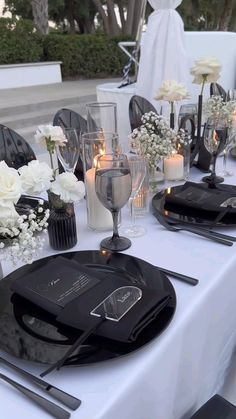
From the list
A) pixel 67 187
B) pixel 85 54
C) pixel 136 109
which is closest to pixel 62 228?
pixel 67 187

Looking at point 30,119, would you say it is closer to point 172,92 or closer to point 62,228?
point 172,92

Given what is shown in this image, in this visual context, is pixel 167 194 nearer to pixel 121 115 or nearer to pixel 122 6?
pixel 121 115

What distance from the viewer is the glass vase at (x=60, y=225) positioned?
39.8 inches

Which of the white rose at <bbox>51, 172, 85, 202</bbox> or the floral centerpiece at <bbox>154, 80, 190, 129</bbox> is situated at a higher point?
the floral centerpiece at <bbox>154, 80, 190, 129</bbox>

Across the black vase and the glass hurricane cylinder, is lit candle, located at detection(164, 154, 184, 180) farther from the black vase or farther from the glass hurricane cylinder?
the black vase

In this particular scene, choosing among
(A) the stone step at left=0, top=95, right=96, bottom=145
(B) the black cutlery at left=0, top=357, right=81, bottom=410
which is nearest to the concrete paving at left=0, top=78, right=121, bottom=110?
(A) the stone step at left=0, top=95, right=96, bottom=145

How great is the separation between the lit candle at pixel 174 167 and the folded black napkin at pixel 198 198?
17 cm

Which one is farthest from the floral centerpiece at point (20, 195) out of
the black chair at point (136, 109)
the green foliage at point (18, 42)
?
the green foliage at point (18, 42)

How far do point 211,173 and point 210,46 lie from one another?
10.7 feet

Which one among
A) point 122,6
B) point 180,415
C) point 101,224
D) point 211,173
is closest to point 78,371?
point 180,415

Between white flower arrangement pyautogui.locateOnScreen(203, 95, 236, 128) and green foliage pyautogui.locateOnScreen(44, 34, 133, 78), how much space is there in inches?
356

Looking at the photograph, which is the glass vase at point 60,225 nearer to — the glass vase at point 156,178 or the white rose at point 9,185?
the white rose at point 9,185

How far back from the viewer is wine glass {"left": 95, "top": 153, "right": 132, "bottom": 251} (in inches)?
36.3

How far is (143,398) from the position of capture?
0.65 metres
